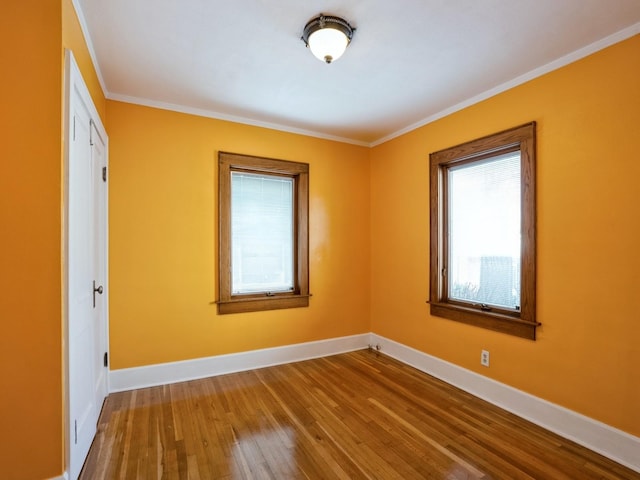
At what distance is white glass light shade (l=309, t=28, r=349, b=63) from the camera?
6.38ft

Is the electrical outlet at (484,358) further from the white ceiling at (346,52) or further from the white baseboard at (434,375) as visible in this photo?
the white ceiling at (346,52)

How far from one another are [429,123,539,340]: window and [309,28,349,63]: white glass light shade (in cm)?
158

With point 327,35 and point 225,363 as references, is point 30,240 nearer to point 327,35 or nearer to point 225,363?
point 327,35

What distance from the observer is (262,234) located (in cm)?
363

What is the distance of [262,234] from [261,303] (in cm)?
77

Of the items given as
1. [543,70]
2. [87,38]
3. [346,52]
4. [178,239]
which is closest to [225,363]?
[178,239]

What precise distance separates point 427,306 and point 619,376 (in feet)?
5.16

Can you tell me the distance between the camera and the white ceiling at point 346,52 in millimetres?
1837

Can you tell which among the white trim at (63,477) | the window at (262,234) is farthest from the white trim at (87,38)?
the white trim at (63,477)

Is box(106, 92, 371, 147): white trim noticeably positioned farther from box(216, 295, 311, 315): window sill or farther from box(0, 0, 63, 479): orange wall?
box(216, 295, 311, 315): window sill

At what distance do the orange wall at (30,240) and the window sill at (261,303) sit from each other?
177 cm

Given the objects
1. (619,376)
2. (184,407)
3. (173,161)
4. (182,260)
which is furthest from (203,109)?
(619,376)

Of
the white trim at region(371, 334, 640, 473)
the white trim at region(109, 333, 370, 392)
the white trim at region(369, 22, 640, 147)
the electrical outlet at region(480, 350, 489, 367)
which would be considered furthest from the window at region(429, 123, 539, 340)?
the white trim at region(109, 333, 370, 392)

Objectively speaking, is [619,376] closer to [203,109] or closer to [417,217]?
[417,217]
